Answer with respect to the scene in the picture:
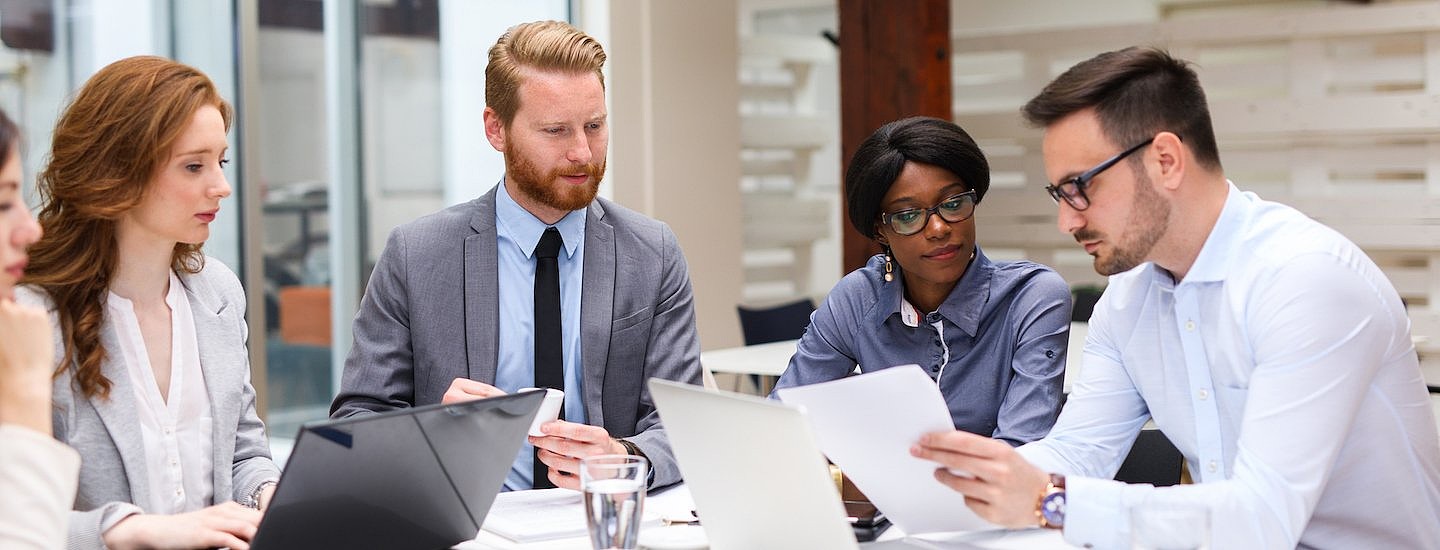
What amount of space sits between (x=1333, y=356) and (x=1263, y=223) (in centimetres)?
25

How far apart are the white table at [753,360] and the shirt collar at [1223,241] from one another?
2.19m

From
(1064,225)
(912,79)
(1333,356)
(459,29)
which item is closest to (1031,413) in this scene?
(1064,225)

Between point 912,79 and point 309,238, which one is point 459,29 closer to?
point 309,238

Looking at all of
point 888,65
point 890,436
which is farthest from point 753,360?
point 890,436

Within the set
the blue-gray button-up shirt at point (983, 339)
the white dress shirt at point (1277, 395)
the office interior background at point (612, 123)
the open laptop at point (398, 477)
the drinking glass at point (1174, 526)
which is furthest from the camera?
the office interior background at point (612, 123)

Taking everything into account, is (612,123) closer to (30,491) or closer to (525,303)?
(525,303)

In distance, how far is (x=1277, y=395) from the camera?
169cm

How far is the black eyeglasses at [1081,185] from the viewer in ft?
6.05

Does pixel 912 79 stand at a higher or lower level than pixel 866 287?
higher

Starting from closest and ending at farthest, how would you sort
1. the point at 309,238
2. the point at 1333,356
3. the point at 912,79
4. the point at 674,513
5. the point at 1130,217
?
the point at 1333,356 → the point at 1130,217 → the point at 674,513 → the point at 309,238 → the point at 912,79

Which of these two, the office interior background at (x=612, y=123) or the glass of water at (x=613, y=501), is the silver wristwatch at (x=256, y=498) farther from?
the office interior background at (x=612, y=123)

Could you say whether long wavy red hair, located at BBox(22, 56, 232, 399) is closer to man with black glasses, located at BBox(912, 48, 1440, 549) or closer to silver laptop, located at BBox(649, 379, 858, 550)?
silver laptop, located at BBox(649, 379, 858, 550)

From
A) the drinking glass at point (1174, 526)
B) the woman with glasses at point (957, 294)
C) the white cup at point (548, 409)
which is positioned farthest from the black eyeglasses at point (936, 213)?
the drinking glass at point (1174, 526)

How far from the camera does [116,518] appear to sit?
5.84ft
